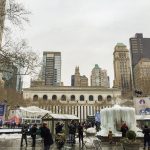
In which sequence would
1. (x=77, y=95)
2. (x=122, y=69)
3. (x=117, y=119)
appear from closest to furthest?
(x=117, y=119)
(x=77, y=95)
(x=122, y=69)

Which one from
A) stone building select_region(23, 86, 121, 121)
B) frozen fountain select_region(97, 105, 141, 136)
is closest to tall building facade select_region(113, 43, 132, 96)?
stone building select_region(23, 86, 121, 121)

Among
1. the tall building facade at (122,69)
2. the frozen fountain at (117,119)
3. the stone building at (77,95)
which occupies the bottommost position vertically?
the frozen fountain at (117,119)

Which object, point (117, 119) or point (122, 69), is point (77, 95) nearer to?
point (117, 119)

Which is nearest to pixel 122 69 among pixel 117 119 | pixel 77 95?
pixel 77 95

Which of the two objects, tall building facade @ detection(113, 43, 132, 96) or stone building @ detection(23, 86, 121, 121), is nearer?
stone building @ detection(23, 86, 121, 121)

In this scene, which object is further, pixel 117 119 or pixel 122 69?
pixel 122 69

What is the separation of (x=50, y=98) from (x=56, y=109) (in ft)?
35.2

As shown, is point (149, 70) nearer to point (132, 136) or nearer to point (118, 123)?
point (118, 123)

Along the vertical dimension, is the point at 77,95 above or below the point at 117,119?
above

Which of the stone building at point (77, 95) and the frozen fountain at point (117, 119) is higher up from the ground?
the stone building at point (77, 95)

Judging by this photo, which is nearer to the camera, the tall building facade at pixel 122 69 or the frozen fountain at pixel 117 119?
the frozen fountain at pixel 117 119

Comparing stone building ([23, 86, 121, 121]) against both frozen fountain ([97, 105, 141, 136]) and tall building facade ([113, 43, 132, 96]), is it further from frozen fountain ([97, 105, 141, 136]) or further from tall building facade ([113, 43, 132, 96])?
tall building facade ([113, 43, 132, 96])

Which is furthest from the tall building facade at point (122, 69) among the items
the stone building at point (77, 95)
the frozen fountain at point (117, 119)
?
the frozen fountain at point (117, 119)

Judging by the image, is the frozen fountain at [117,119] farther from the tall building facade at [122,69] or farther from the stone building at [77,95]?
the tall building facade at [122,69]
